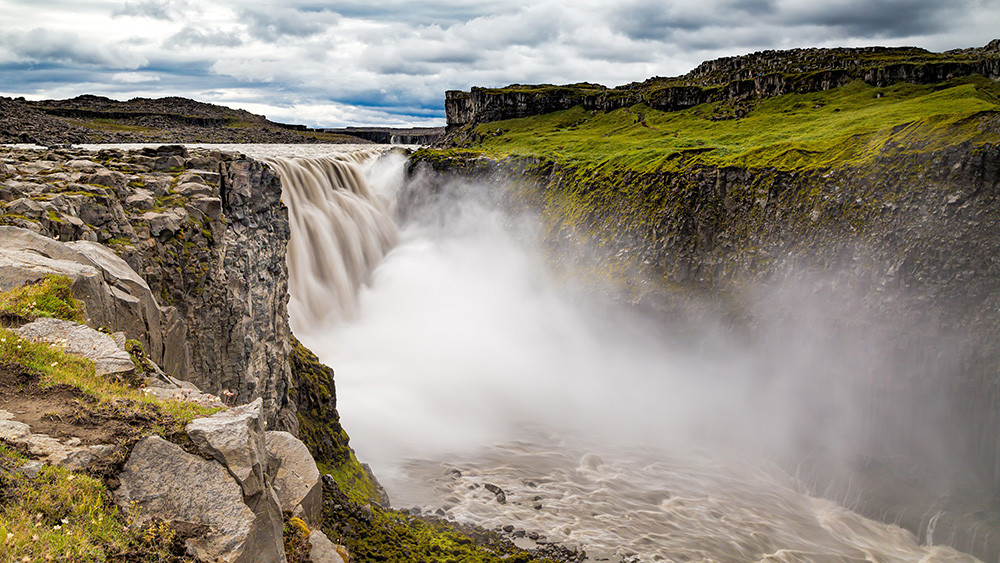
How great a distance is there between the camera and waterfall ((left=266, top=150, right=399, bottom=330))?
144 feet

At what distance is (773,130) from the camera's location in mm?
64125

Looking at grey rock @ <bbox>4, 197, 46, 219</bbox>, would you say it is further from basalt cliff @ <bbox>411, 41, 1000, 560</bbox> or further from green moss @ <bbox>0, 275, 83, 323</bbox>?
→ basalt cliff @ <bbox>411, 41, 1000, 560</bbox>

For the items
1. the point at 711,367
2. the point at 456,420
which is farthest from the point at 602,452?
the point at 711,367

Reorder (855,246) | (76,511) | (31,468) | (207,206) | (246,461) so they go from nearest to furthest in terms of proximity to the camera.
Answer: (76,511)
(31,468)
(246,461)
(207,206)
(855,246)

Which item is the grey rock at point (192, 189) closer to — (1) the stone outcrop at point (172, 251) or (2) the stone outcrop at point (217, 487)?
(1) the stone outcrop at point (172, 251)

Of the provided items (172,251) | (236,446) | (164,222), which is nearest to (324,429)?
(172,251)

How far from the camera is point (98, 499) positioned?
7242mm

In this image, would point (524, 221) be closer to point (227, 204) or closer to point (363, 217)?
point (363, 217)

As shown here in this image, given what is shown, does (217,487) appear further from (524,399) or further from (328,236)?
(328,236)

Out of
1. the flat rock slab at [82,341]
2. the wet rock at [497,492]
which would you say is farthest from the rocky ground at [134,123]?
the flat rock slab at [82,341]

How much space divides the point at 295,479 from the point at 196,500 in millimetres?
3914

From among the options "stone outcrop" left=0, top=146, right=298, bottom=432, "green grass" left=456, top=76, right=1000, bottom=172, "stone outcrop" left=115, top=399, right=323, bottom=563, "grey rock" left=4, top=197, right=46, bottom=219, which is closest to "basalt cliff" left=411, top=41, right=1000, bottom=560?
"green grass" left=456, top=76, right=1000, bottom=172

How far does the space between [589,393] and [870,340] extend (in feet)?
61.8

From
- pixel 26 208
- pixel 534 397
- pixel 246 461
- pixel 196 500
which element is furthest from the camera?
pixel 534 397
